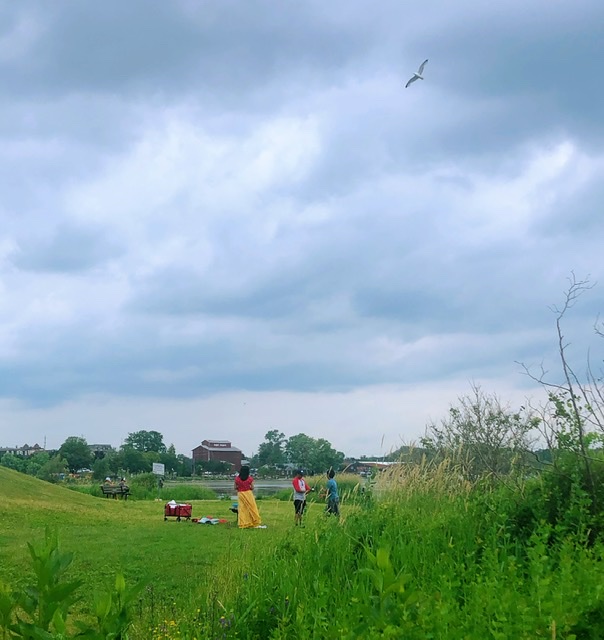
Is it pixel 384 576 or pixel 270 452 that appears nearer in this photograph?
pixel 384 576

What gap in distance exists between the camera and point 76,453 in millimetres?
83625

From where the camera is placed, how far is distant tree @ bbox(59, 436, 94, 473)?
271ft

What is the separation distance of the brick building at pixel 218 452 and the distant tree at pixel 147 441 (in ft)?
29.7

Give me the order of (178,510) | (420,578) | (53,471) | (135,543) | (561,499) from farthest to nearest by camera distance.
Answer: (53,471)
(178,510)
(135,543)
(561,499)
(420,578)

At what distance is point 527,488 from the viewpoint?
8.02 metres

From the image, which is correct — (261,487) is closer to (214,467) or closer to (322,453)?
(322,453)

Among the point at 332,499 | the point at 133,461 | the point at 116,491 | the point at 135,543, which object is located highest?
the point at 133,461

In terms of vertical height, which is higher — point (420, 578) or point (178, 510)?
point (420, 578)

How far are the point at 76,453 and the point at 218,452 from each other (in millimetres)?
20060

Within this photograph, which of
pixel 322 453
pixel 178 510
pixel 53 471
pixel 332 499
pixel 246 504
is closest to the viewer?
pixel 332 499

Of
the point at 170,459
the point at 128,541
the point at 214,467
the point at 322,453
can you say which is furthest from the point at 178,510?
the point at 214,467

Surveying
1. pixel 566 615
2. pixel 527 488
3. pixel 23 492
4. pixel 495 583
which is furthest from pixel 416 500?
pixel 23 492

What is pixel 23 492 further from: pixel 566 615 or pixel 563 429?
pixel 566 615

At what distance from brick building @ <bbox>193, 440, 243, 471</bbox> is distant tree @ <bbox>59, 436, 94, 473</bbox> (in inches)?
587
